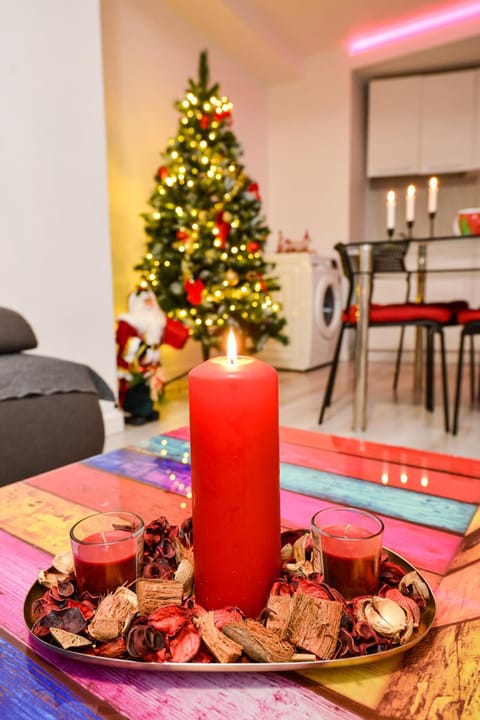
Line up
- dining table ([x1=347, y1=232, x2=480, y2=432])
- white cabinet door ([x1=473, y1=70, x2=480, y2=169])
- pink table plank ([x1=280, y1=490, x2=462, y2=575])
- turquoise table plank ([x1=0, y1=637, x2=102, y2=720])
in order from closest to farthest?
turquoise table plank ([x1=0, y1=637, x2=102, y2=720]) → pink table plank ([x1=280, y1=490, x2=462, y2=575]) → dining table ([x1=347, y1=232, x2=480, y2=432]) → white cabinet door ([x1=473, y1=70, x2=480, y2=169])

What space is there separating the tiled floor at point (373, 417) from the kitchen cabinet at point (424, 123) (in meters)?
2.06

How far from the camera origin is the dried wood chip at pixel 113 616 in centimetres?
39

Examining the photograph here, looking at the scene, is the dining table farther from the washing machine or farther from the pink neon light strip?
the pink neon light strip

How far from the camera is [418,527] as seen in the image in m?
0.63

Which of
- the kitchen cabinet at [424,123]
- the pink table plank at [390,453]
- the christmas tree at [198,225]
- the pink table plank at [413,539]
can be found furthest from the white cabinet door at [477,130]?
the pink table plank at [413,539]

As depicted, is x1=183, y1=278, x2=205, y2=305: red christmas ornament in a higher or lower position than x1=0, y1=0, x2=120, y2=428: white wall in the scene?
lower

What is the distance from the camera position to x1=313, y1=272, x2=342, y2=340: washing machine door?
14.0ft

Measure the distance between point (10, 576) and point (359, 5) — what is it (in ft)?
14.4

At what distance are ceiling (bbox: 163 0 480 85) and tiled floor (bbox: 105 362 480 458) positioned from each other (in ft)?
8.33

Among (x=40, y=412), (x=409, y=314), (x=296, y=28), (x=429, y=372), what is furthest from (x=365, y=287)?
(x=296, y=28)

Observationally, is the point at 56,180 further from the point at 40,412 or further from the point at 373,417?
the point at 373,417

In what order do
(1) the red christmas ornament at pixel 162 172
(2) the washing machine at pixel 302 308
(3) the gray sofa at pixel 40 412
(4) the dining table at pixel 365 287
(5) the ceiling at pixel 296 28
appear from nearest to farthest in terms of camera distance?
(3) the gray sofa at pixel 40 412 < (4) the dining table at pixel 365 287 < (1) the red christmas ornament at pixel 162 172 < (5) the ceiling at pixel 296 28 < (2) the washing machine at pixel 302 308

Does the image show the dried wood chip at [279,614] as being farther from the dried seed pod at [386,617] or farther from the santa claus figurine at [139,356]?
the santa claus figurine at [139,356]

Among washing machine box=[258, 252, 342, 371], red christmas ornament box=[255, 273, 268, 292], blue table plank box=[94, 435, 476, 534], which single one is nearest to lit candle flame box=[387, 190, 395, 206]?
red christmas ornament box=[255, 273, 268, 292]
